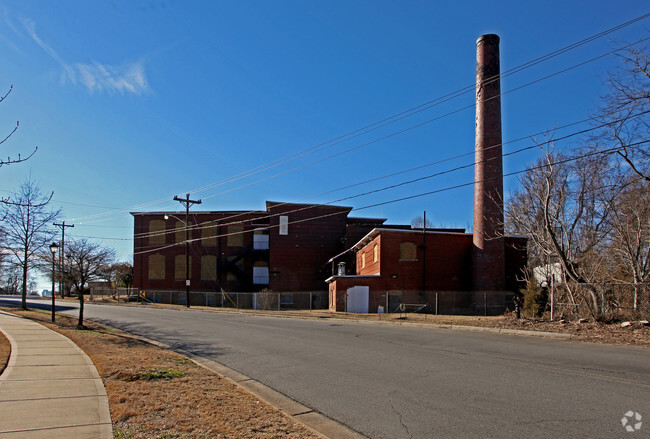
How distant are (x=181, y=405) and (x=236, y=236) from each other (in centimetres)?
5283

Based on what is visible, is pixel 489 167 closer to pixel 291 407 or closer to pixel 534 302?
pixel 534 302

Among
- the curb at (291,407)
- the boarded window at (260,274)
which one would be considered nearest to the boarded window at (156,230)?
the boarded window at (260,274)

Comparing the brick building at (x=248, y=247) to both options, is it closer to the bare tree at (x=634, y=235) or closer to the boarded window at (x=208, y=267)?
the boarded window at (x=208, y=267)

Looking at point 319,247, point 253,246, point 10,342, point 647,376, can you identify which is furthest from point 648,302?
point 253,246

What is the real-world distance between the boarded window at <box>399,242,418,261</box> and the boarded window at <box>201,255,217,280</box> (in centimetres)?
2847

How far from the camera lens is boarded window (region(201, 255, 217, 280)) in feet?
190

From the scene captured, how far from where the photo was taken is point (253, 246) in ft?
192

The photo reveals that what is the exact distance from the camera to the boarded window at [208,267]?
57875 millimetres

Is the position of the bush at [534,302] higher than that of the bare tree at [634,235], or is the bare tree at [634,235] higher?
the bare tree at [634,235]

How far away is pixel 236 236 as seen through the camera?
58844 millimetres

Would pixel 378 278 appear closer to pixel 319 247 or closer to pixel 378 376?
pixel 319 247

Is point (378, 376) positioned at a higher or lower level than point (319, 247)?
lower

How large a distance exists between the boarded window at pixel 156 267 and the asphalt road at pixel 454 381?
43890 millimetres

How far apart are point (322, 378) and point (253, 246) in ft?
163
